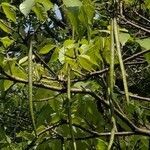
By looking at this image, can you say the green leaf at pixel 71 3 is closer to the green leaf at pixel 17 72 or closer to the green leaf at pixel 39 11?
the green leaf at pixel 39 11

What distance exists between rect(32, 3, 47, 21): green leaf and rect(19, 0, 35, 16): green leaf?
0.23m

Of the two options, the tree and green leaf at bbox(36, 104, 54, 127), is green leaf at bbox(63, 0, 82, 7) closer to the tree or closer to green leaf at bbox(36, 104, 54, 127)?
the tree

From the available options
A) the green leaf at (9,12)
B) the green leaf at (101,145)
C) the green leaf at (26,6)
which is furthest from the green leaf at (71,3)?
the green leaf at (101,145)

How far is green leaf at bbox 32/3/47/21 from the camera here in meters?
1.69

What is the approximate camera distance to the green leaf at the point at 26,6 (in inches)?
55.2

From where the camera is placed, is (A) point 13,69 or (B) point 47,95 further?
(B) point 47,95

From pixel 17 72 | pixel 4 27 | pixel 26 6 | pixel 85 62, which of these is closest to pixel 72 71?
pixel 85 62

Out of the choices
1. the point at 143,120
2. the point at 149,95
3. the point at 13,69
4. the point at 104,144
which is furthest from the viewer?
the point at 149,95

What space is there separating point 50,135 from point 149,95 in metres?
4.18

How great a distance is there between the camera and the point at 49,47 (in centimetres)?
183

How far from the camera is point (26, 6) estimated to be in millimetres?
1438

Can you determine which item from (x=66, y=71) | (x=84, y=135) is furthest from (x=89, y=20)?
(x=84, y=135)

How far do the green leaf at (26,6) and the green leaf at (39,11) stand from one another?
228mm

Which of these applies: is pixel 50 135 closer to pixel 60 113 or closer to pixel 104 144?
pixel 60 113
